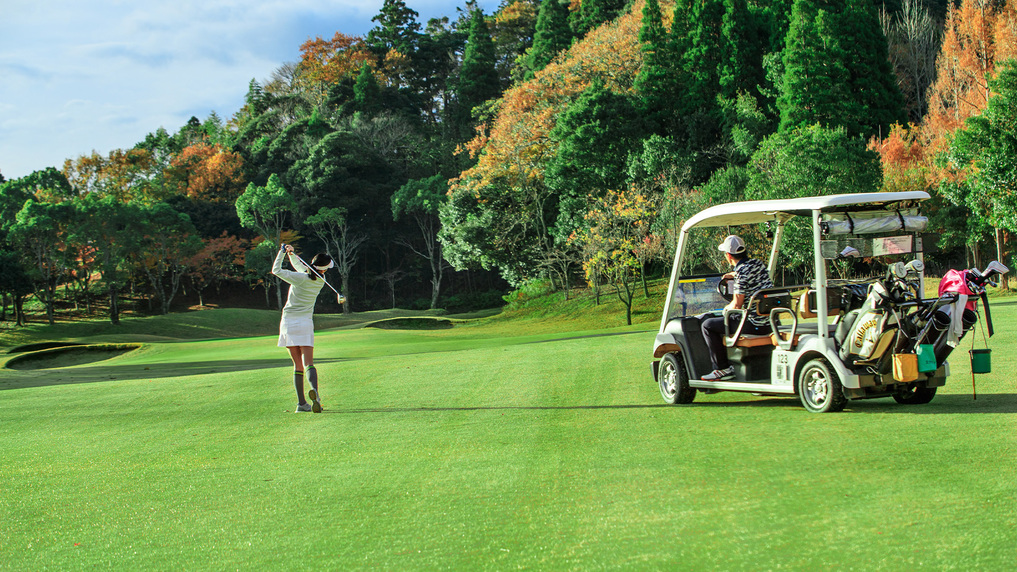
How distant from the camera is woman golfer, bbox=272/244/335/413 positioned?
959cm

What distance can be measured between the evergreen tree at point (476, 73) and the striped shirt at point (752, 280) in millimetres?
55189

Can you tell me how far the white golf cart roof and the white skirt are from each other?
16.1 feet

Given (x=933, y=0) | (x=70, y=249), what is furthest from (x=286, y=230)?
(x=933, y=0)

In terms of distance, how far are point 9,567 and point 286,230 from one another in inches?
2163

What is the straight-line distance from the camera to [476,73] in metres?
61.9

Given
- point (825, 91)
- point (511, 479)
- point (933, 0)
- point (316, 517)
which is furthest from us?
point (933, 0)

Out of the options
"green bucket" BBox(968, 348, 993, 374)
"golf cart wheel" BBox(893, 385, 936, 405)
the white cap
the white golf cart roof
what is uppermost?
the white golf cart roof

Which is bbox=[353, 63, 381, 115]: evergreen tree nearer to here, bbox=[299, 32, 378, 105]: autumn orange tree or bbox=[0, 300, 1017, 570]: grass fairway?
bbox=[299, 32, 378, 105]: autumn orange tree

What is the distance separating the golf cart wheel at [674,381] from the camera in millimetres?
8898

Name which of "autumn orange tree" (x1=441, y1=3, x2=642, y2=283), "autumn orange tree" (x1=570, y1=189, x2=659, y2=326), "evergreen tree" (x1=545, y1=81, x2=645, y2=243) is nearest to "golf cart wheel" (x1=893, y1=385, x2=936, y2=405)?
"autumn orange tree" (x1=570, y1=189, x2=659, y2=326)

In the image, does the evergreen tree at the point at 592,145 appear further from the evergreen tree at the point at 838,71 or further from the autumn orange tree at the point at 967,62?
the autumn orange tree at the point at 967,62

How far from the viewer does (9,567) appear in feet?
13.4

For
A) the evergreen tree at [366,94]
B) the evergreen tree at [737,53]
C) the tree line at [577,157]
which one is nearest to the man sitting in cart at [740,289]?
the tree line at [577,157]

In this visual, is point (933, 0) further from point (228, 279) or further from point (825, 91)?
point (228, 279)
